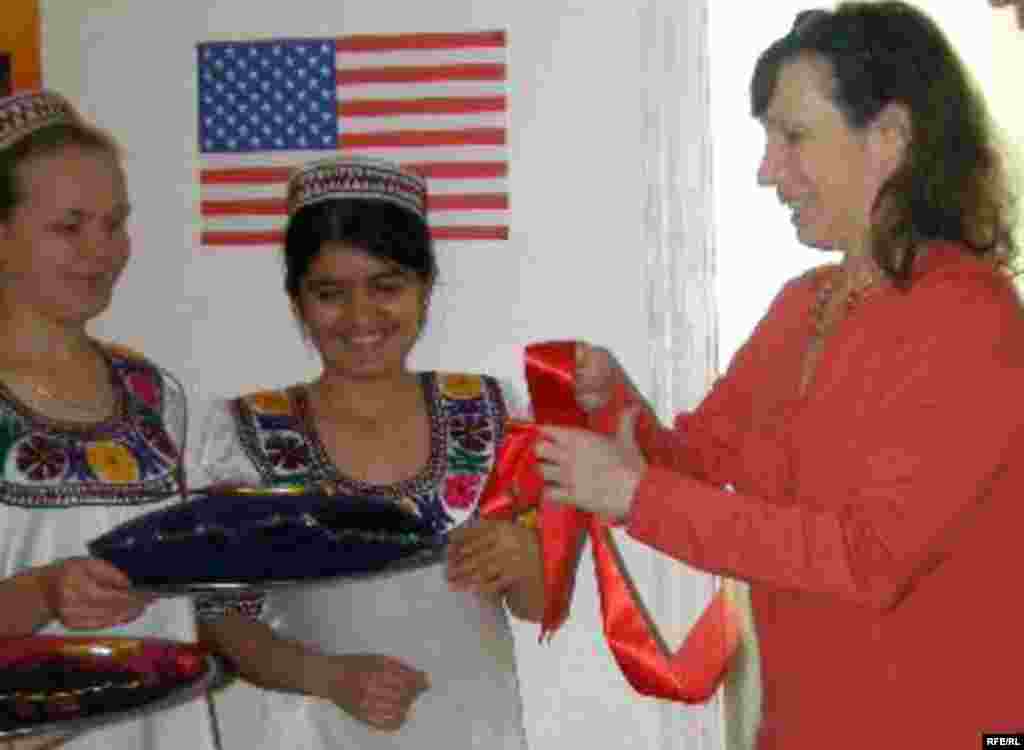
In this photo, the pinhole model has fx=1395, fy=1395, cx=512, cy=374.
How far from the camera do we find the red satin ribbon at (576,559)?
1581 millimetres

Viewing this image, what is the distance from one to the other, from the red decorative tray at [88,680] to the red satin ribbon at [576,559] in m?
0.48

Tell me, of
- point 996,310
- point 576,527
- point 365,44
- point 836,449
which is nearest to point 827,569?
point 836,449

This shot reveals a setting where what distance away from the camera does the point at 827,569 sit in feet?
3.90

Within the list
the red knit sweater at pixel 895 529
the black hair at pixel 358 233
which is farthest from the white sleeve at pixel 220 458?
the red knit sweater at pixel 895 529

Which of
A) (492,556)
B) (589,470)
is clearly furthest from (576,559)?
(589,470)

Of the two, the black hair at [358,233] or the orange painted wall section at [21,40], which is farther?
the orange painted wall section at [21,40]

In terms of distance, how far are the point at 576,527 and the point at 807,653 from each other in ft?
1.19

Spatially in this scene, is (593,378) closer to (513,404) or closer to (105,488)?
(513,404)

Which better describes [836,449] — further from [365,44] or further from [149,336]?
[149,336]

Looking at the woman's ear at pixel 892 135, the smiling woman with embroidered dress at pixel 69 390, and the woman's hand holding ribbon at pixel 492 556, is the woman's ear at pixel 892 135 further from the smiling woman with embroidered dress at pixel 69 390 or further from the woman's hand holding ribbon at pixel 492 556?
the smiling woman with embroidered dress at pixel 69 390

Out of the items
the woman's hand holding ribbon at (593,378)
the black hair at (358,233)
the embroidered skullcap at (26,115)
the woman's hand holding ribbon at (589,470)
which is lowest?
the woman's hand holding ribbon at (589,470)

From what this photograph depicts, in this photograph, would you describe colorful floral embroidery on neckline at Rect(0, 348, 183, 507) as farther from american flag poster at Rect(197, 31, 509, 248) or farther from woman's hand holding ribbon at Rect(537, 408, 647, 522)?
american flag poster at Rect(197, 31, 509, 248)

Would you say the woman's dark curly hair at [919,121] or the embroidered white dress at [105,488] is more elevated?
the woman's dark curly hair at [919,121]

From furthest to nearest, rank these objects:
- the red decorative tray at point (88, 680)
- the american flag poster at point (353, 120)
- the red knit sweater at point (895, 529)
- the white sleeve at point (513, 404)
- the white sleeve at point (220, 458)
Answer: the american flag poster at point (353, 120), the white sleeve at point (513, 404), the white sleeve at point (220, 458), the red knit sweater at point (895, 529), the red decorative tray at point (88, 680)
